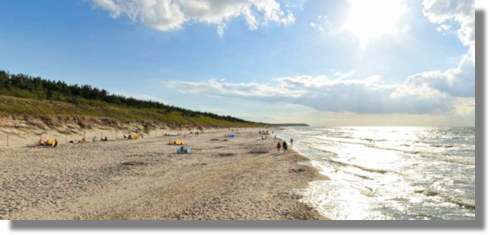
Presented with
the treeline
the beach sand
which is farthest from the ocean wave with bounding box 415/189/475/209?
the treeline

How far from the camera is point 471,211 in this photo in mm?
13781

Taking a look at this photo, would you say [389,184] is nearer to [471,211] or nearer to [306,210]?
[471,211]

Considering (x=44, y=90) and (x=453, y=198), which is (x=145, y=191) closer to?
(x=453, y=198)

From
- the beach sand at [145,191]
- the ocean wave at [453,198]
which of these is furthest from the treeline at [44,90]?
the ocean wave at [453,198]

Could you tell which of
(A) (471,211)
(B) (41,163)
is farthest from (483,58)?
(B) (41,163)

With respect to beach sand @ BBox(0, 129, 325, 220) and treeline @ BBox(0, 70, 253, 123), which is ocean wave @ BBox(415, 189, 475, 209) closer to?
beach sand @ BBox(0, 129, 325, 220)

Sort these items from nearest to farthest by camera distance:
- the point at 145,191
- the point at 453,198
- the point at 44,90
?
the point at 145,191
the point at 453,198
the point at 44,90

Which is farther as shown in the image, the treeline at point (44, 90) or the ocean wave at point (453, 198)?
the treeline at point (44, 90)

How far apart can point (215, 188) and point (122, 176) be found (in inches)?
301

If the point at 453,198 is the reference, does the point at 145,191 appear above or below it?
above

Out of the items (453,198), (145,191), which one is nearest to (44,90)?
(145,191)

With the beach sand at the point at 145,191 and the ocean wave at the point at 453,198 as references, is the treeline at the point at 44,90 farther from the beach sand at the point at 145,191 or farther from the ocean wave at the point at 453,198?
the ocean wave at the point at 453,198

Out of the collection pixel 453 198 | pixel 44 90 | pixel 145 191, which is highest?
pixel 44 90

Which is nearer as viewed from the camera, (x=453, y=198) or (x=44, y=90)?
(x=453, y=198)
